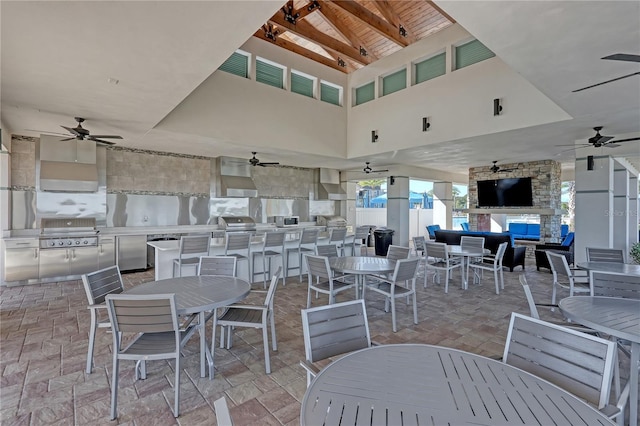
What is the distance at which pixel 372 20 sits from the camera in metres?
7.37

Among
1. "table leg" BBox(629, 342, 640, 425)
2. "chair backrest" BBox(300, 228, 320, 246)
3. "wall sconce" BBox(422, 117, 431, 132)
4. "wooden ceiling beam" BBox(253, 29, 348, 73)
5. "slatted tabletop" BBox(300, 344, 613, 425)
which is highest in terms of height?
"wooden ceiling beam" BBox(253, 29, 348, 73)

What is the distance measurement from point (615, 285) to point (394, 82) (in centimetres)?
599

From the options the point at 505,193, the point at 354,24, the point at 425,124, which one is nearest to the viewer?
the point at 425,124

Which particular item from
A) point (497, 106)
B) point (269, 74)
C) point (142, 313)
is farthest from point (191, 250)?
point (497, 106)

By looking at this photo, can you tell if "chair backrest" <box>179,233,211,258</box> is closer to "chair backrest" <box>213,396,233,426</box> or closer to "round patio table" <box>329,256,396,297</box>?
"round patio table" <box>329,256,396,297</box>

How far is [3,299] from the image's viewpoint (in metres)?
4.77

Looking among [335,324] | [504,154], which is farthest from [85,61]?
[504,154]

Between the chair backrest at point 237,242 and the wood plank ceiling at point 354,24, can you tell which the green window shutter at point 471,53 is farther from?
the chair backrest at point 237,242

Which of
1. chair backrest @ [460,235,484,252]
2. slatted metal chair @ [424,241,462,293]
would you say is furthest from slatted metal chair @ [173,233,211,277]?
chair backrest @ [460,235,484,252]

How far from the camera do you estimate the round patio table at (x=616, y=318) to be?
1835mm

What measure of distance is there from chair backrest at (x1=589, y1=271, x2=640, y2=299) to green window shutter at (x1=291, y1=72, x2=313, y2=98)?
6.63 meters

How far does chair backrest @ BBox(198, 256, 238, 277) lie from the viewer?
3.42 meters

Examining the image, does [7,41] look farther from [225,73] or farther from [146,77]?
[225,73]

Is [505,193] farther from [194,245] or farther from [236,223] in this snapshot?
[194,245]
